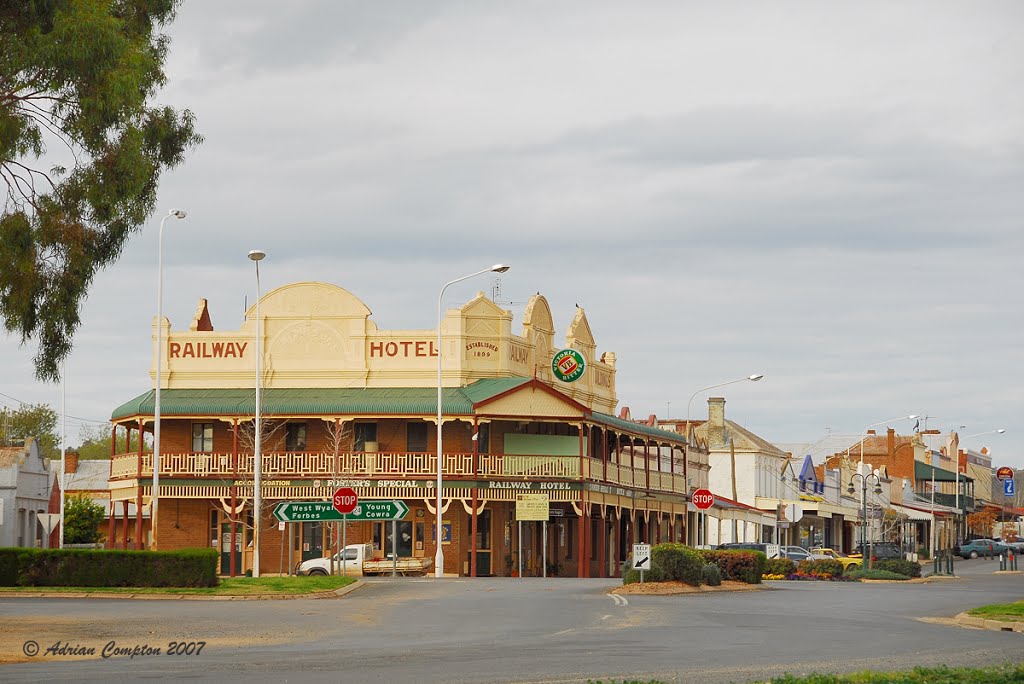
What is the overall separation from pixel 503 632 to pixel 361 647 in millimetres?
3647

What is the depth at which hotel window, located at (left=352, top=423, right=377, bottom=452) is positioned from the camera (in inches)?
2319

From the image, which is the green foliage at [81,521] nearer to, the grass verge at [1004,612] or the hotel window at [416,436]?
the hotel window at [416,436]

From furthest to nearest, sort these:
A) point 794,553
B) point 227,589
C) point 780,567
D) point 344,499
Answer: point 794,553 < point 780,567 < point 344,499 < point 227,589

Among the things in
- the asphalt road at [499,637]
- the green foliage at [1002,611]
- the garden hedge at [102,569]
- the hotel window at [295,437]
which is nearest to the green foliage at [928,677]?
the asphalt road at [499,637]

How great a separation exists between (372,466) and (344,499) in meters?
16.9

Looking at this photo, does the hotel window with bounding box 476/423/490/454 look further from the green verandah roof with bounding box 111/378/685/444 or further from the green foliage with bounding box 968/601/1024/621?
the green foliage with bounding box 968/601/1024/621

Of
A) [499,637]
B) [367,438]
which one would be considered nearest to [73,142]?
[499,637]

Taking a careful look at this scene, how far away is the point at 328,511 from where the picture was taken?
141ft

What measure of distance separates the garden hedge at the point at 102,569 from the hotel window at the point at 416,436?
2258 cm

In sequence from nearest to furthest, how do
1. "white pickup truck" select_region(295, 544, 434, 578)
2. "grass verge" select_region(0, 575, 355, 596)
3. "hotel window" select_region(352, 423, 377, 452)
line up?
1. "grass verge" select_region(0, 575, 355, 596)
2. "white pickup truck" select_region(295, 544, 434, 578)
3. "hotel window" select_region(352, 423, 377, 452)

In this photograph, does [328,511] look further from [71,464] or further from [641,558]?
[71,464]

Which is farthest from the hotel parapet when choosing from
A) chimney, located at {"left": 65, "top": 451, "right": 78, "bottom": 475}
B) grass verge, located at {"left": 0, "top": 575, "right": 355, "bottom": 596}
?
chimney, located at {"left": 65, "top": 451, "right": 78, "bottom": 475}

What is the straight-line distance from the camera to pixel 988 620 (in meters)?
26.9

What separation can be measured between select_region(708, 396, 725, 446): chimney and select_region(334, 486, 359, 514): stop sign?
165 ft
